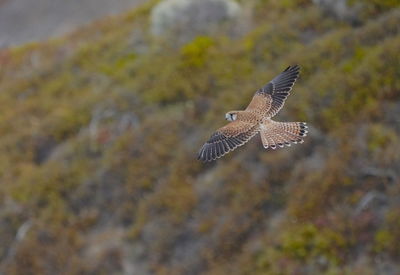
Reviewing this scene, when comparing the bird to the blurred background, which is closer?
the bird

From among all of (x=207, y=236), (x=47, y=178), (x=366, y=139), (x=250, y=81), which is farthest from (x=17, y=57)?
(x=366, y=139)

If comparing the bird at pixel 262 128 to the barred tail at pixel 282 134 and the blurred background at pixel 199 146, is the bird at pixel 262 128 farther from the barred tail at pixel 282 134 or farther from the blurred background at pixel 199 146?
the blurred background at pixel 199 146

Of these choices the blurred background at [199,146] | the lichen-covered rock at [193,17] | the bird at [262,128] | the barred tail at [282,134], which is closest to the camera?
the barred tail at [282,134]

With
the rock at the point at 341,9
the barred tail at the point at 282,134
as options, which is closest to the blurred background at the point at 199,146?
the rock at the point at 341,9

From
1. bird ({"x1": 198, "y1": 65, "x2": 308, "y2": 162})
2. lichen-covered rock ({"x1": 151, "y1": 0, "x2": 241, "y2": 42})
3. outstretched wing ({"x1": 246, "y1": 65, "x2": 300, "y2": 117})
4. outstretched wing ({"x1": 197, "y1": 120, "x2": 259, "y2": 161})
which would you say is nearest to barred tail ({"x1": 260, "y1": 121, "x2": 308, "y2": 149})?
bird ({"x1": 198, "y1": 65, "x2": 308, "y2": 162})

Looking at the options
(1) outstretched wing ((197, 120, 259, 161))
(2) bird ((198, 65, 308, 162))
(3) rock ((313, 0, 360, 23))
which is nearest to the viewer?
(2) bird ((198, 65, 308, 162))

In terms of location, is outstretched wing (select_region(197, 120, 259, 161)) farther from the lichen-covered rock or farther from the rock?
the lichen-covered rock
